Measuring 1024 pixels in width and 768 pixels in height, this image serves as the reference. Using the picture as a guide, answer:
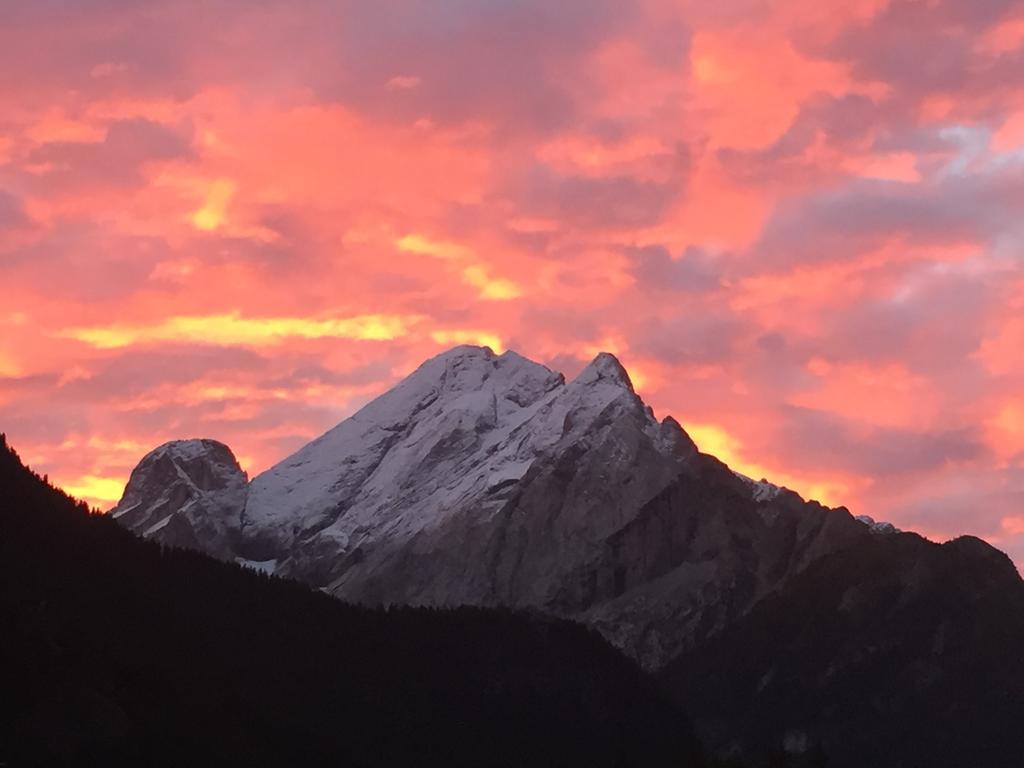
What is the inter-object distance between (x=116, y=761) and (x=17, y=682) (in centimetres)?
1041

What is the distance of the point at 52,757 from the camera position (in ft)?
623

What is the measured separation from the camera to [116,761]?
196875mm

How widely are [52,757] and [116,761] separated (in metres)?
8.05

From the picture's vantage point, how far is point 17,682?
654 feet

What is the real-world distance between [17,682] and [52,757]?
1135 cm
